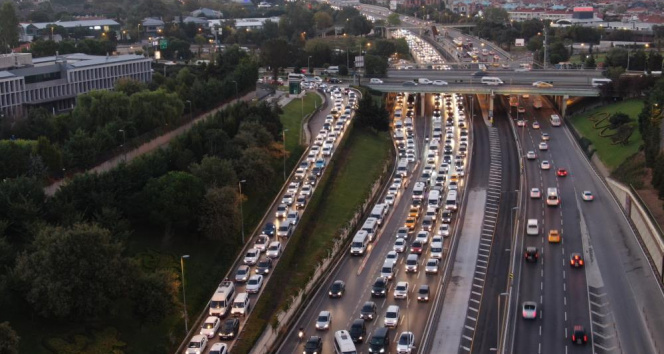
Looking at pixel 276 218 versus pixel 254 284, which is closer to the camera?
pixel 254 284

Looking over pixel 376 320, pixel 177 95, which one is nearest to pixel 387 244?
pixel 376 320

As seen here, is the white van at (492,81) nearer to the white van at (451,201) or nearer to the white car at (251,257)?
the white van at (451,201)

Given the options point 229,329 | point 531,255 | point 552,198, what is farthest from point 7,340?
point 552,198

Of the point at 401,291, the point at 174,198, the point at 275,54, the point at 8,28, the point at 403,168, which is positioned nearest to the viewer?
the point at 401,291

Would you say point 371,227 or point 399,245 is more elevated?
point 371,227

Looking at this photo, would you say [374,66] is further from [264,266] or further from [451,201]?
[264,266]

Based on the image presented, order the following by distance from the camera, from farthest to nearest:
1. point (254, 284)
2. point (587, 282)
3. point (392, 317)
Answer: point (587, 282)
point (254, 284)
point (392, 317)
